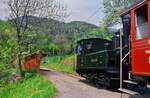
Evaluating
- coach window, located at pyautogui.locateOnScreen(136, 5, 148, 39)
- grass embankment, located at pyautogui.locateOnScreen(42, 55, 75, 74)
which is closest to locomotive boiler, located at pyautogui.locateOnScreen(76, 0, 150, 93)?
coach window, located at pyautogui.locateOnScreen(136, 5, 148, 39)

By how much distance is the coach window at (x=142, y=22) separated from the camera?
45.5 ft

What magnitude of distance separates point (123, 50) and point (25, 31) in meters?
18.5

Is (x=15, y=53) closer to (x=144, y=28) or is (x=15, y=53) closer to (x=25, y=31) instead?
(x=25, y=31)

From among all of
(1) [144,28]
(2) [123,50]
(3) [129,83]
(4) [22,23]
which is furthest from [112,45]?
(4) [22,23]

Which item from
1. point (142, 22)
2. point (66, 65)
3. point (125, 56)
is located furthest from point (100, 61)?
point (66, 65)

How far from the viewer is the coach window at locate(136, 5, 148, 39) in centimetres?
1388

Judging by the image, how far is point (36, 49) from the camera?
3659 centimetres

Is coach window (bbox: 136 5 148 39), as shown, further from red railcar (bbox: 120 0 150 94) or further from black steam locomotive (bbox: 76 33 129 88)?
black steam locomotive (bbox: 76 33 129 88)

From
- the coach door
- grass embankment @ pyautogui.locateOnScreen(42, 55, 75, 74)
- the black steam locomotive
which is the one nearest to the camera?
the coach door

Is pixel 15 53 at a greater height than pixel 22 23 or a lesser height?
lesser

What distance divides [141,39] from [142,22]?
62cm

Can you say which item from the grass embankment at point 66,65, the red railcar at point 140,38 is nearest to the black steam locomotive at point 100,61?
the red railcar at point 140,38

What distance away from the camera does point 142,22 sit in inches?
560

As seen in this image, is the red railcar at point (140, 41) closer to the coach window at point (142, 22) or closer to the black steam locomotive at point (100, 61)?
the coach window at point (142, 22)
